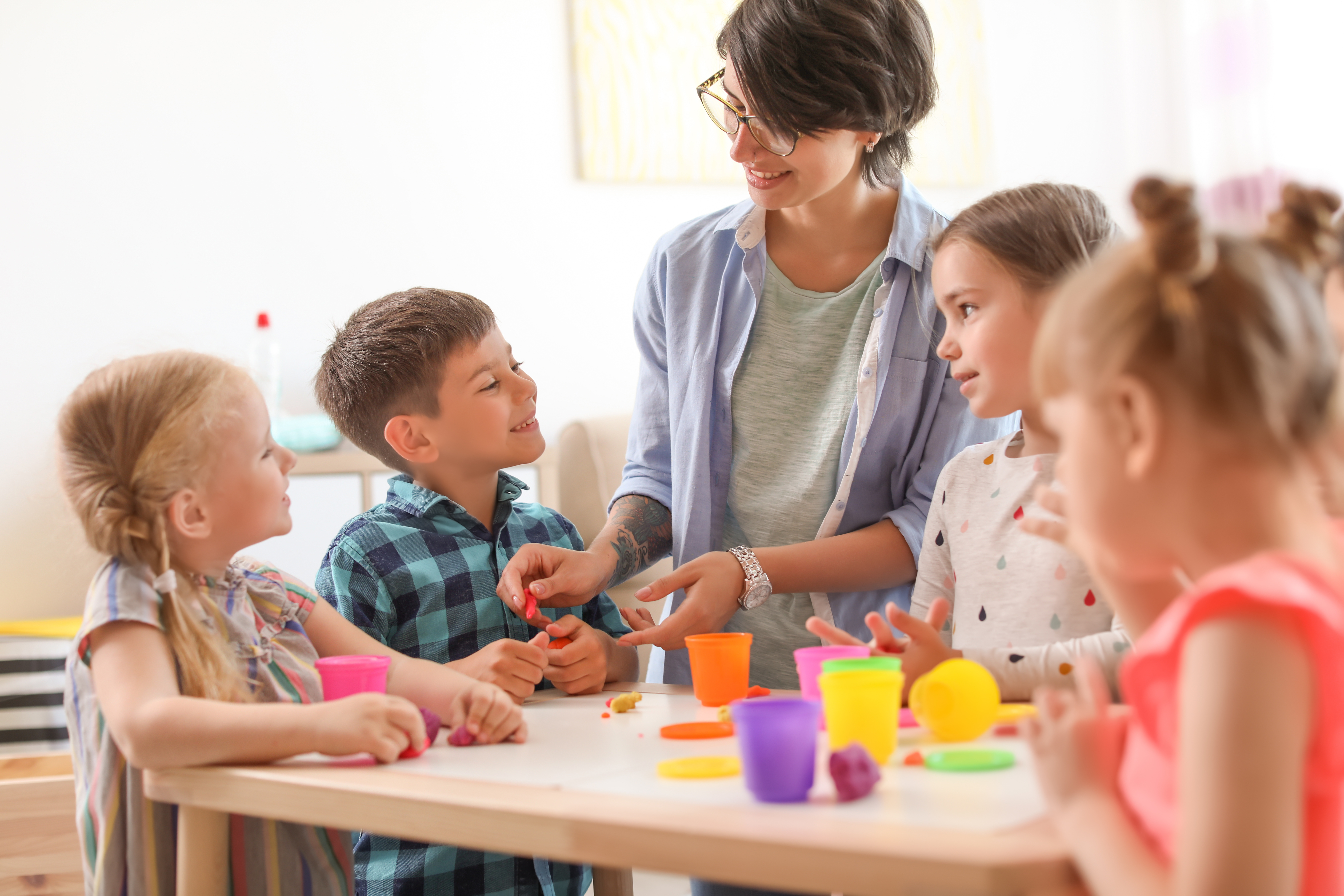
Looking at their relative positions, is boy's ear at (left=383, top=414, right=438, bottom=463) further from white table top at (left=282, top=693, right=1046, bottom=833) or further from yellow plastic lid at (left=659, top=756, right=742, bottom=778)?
yellow plastic lid at (left=659, top=756, right=742, bottom=778)

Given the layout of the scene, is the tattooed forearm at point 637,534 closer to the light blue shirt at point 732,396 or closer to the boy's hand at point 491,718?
the light blue shirt at point 732,396

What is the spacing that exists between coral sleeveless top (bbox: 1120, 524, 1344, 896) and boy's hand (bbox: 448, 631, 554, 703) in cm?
76

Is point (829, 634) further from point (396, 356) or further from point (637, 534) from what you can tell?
point (396, 356)

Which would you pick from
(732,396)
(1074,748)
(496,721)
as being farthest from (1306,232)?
(732,396)

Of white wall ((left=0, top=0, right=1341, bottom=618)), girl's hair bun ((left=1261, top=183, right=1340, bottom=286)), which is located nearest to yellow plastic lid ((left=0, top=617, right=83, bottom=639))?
white wall ((left=0, top=0, right=1341, bottom=618))

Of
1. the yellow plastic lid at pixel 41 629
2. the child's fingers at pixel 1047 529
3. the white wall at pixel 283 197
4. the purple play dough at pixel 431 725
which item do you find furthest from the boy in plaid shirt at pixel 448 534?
the white wall at pixel 283 197

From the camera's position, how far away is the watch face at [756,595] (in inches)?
57.0

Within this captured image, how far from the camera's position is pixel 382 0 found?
3193 mm

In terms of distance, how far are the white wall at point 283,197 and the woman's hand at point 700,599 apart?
1.77 meters

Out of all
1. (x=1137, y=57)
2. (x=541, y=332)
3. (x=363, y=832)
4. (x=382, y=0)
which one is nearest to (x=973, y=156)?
(x=1137, y=57)

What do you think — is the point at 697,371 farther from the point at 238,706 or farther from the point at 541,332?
the point at 541,332

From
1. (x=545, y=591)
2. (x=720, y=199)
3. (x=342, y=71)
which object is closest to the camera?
(x=545, y=591)

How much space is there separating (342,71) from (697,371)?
2035 mm

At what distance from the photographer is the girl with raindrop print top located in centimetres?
127
